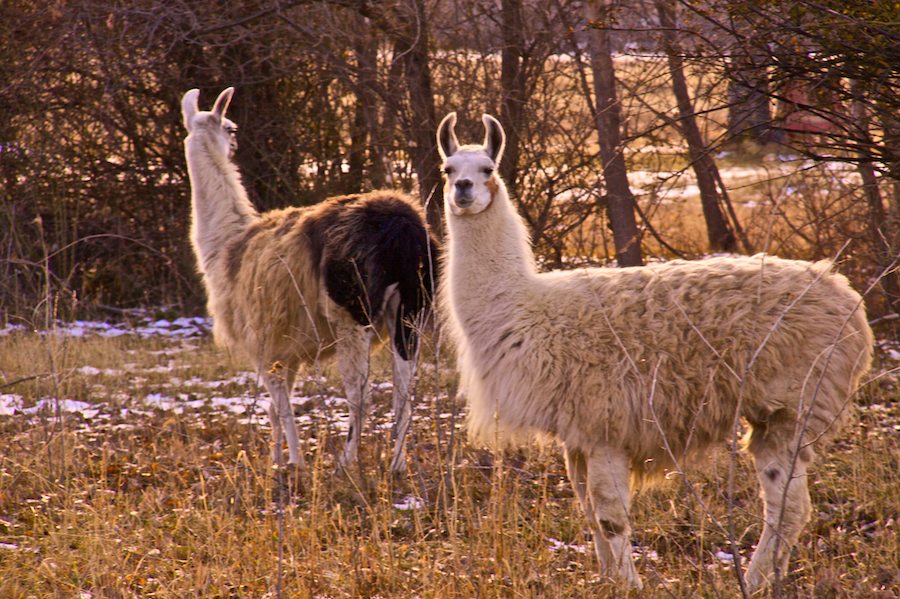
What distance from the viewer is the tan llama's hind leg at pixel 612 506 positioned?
415 cm

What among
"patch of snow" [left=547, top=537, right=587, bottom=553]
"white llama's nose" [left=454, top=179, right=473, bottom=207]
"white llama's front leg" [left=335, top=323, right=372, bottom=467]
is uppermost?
"white llama's nose" [left=454, top=179, right=473, bottom=207]

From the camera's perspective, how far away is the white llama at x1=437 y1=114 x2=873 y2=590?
423 centimetres

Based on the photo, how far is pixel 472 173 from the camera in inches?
193

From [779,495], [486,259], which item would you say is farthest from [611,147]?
[779,495]

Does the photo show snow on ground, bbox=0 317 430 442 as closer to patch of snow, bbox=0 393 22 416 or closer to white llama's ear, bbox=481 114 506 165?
patch of snow, bbox=0 393 22 416

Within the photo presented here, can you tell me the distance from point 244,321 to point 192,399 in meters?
1.59

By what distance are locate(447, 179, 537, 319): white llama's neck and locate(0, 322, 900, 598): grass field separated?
0.52m

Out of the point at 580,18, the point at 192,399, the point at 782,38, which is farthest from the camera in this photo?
the point at 580,18

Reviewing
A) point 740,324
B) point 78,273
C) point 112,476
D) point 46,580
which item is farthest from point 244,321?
point 78,273

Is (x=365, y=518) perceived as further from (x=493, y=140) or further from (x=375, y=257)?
(x=493, y=140)

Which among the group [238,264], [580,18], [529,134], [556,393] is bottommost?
[556,393]

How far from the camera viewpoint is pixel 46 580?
4078 millimetres

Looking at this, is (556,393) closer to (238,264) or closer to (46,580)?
(46,580)

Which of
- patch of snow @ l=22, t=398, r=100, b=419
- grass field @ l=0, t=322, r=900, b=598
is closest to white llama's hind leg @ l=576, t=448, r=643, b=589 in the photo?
grass field @ l=0, t=322, r=900, b=598
